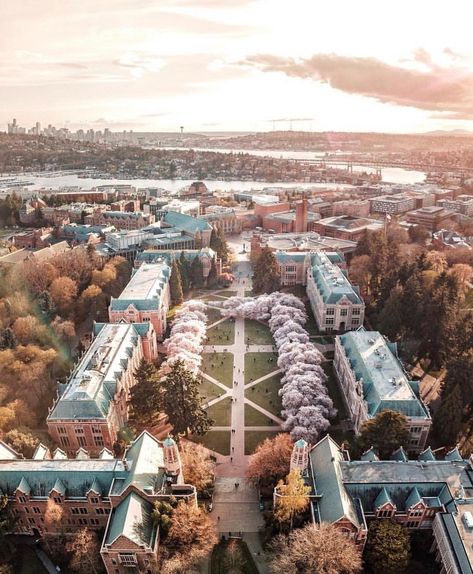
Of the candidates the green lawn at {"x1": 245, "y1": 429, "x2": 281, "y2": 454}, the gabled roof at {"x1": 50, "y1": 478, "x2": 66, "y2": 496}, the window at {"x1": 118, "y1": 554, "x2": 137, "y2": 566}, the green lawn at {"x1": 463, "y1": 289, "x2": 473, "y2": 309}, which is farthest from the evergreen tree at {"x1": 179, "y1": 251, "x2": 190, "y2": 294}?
the window at {"x1": 118, "y1": 554, "x2": 137, "y2": 566}

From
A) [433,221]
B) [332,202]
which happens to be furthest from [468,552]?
[332,202]

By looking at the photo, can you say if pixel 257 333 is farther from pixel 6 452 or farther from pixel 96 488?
pixel 6 452

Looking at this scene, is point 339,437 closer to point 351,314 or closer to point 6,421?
point 351,314

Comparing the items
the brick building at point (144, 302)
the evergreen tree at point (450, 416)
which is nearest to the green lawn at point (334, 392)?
the evergreen tree at point (450, 416)

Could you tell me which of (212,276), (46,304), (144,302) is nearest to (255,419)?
(144,302)

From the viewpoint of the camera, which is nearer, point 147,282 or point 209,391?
point 209,391

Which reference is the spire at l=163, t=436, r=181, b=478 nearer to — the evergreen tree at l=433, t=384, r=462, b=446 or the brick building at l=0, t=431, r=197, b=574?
the brick building at l=0, t=431, r=197, b=574
